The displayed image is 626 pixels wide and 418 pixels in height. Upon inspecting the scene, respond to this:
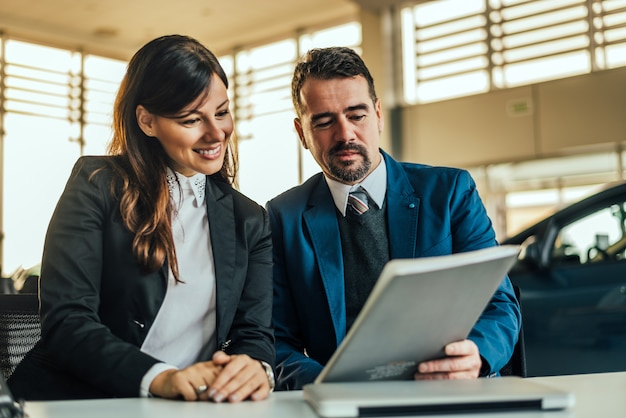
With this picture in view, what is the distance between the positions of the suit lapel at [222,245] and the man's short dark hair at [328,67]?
1.56ft

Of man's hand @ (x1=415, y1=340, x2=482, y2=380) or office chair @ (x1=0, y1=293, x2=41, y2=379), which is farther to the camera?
office chair @ (x1=0, y1=293, x2=41, y2=379)

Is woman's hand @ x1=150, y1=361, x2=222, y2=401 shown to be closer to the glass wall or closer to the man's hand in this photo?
the man's hand

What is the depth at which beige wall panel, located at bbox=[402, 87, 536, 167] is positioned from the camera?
766 cm

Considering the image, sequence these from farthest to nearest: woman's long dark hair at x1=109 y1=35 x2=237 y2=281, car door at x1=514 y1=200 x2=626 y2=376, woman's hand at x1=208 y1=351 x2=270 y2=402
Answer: car door at x1=514 y1=200 x2=626 y2=376
woman's long dark hair at x1=109 y1=35 x2=237 y2=281
woman's hand at x1=208 y1=351 x2=270 y2=402

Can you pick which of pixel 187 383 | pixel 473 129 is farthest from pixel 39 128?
pixel 187 383

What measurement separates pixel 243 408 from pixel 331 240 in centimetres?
91

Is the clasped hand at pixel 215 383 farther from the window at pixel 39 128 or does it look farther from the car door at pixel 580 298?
the window at pixel 39 128

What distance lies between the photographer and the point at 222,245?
172 cm

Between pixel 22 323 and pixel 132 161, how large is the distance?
Result: 0.44 m

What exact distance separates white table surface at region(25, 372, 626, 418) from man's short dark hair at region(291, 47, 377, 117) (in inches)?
41.2

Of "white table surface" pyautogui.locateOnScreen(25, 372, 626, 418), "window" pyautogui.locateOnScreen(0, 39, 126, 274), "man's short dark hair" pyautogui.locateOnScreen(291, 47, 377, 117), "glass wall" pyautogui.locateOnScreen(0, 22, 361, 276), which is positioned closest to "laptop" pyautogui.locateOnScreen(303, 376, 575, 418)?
"white table surface" pyautogui.locateOnScreen(25, 372, 626, 418)

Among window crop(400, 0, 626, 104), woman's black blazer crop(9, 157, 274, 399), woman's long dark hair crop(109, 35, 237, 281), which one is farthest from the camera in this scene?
window crop(400, 0, 626, 104)

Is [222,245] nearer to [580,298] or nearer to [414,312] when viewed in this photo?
[414,312]

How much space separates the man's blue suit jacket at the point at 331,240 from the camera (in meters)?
1.97
